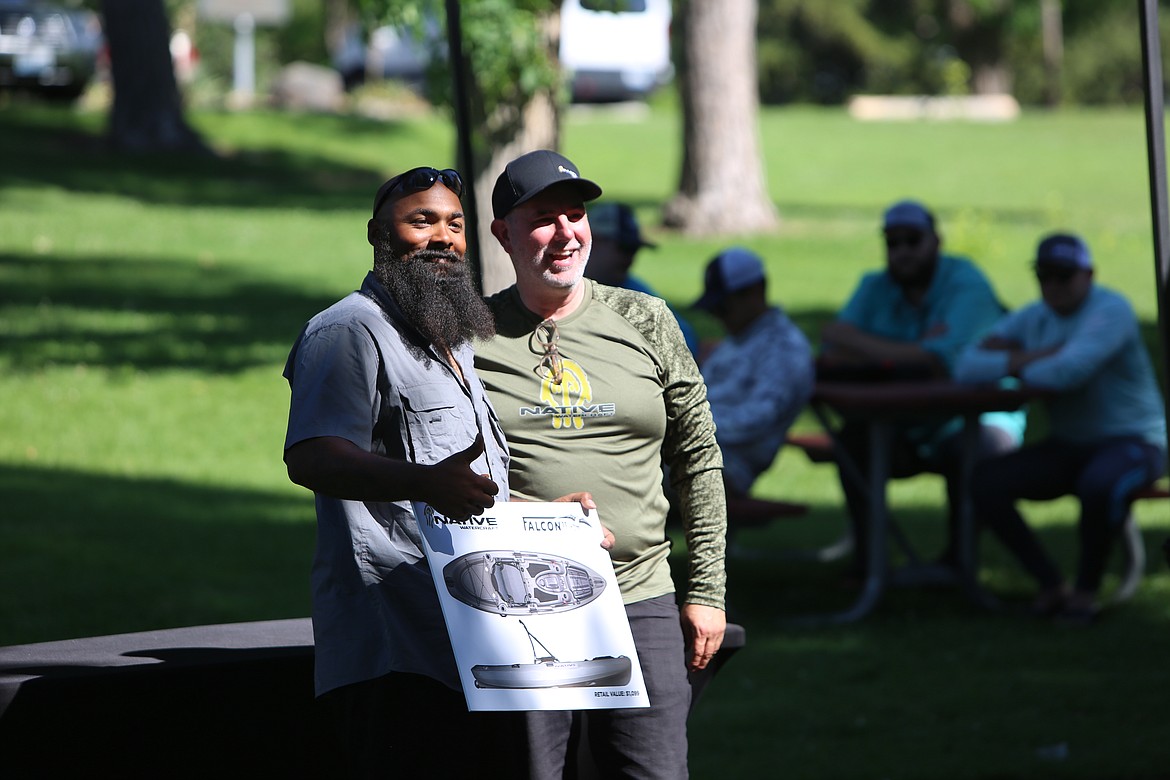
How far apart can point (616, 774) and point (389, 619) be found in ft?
2.21

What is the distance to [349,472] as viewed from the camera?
2.97 m

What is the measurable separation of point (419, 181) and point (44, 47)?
22.5 meters

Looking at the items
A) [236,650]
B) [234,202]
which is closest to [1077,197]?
[234,202]

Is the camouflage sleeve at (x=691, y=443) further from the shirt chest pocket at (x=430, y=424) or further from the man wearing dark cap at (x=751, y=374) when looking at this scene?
the man wearing dark cap at (x=751, y=374)

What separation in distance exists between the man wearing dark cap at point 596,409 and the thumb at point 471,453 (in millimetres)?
426

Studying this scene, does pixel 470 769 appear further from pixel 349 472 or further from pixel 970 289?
pixel 970 289

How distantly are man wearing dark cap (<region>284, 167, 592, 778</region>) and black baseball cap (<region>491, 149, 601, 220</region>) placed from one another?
24cm

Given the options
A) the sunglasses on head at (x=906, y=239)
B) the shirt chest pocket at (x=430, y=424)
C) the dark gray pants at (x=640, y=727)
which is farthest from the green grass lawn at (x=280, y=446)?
the shirt chest pocket at (x=430, y=424)

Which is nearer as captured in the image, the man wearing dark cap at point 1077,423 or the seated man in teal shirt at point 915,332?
the man wearing dark cap at point 1077,423

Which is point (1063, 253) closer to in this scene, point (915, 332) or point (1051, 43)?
point (915, 332)

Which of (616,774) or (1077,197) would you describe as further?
(1077,197)

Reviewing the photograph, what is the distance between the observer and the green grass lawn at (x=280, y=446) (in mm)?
5996

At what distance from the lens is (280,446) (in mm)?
10859

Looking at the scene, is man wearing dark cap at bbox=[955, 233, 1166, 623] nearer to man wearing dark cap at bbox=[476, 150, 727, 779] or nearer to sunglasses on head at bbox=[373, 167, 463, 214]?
man wearing dark cap at bbox=[476, 150, 727, 779]
